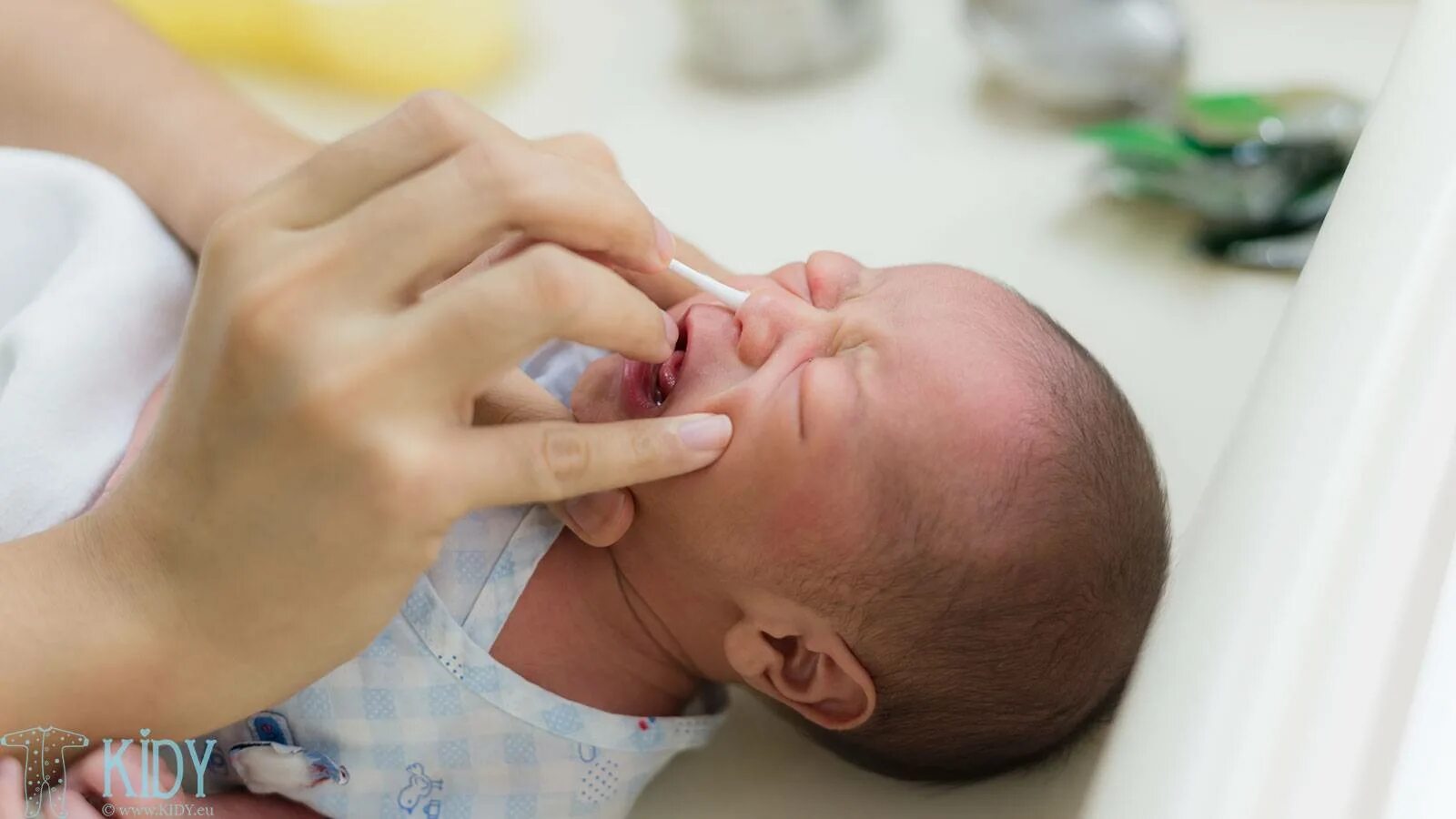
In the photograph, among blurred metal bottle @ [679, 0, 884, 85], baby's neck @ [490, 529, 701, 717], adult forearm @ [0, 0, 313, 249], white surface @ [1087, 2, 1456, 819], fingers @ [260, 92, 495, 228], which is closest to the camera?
white surface @ [1087, 2, 1456, 819]

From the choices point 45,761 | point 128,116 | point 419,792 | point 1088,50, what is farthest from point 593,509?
point 1088,50

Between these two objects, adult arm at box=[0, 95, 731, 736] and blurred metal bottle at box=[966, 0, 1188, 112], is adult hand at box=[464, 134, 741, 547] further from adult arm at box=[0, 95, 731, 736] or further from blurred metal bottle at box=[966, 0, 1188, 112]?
blurred metal bottle at box=[966, 0, 1188, 112]

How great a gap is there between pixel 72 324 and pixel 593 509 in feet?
1.34

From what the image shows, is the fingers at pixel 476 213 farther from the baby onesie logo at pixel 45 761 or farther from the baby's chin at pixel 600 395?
the baby onesie logo at pixel 45 761

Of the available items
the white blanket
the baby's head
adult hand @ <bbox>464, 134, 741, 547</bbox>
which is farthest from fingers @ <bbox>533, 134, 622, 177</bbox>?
the white blanket

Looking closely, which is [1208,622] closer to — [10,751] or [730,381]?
[730,381]

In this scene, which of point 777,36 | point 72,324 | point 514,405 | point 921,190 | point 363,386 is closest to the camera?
point 363,386

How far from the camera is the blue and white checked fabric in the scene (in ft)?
2.76

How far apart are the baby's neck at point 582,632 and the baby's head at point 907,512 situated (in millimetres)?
23

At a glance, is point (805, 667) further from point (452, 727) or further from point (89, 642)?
point (89, 642)

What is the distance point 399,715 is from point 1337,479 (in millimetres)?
580

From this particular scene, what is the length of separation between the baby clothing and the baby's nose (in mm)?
185

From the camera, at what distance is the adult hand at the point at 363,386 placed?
602mm

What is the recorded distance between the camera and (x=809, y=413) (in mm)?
775
